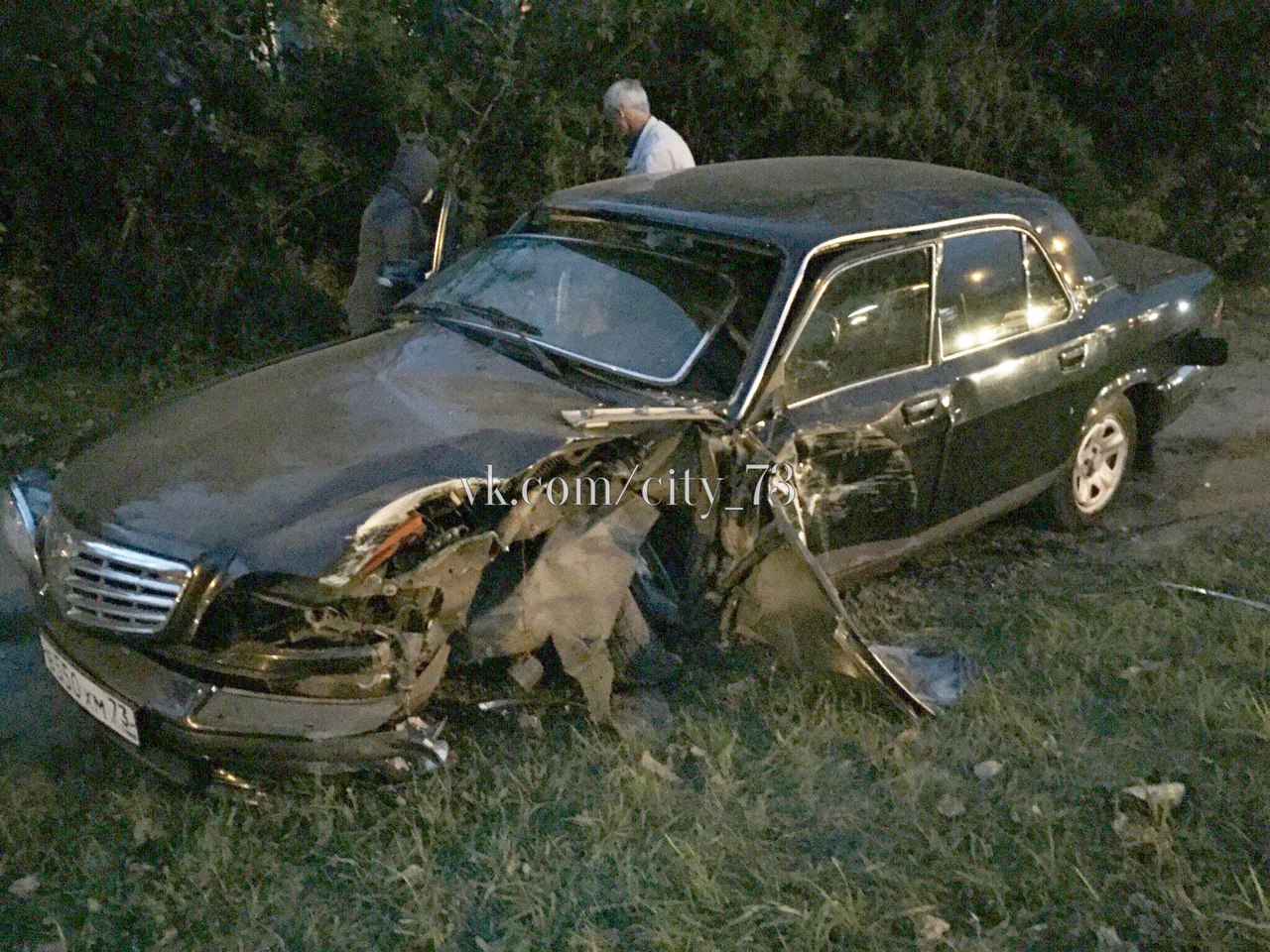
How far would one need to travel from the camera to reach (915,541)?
415 cm

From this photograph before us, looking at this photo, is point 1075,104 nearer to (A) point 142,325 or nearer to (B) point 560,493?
(A) point 142,325

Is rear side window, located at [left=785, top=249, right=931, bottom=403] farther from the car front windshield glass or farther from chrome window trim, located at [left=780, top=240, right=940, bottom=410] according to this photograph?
the car front windshield glass

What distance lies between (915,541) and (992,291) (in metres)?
0.99

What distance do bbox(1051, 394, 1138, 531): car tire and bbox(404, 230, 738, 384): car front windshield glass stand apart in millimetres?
1951

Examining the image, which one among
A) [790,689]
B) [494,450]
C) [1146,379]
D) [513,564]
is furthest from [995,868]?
[1146,379]

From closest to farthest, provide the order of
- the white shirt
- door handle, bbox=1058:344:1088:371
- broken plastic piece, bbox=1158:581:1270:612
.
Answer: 1. broken plastic piece, bbox=1158:581:1270:612
2. door handle, bbox=1058:344:1088:371
3. the white shirt

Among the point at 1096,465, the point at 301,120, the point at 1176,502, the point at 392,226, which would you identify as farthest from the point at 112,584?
the point at 301,120

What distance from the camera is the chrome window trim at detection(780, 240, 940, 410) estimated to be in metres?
3.64

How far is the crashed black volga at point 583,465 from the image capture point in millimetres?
2842

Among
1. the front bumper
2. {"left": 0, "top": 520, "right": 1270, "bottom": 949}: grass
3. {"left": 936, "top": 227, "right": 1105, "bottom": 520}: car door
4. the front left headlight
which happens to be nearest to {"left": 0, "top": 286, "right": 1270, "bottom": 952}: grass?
{"left": 0, "top": 520, "right": 1270, "bottom": 949}: grass

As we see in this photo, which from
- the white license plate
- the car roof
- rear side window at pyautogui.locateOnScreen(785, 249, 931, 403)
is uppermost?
the car roof

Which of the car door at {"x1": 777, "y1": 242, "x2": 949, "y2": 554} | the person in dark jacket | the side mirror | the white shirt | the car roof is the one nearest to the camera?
the car door at {"x1": 777, "y1": 242, "x2": 949, "y2": 554}

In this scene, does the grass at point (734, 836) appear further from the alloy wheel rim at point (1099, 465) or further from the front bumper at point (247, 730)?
the alloy wheel rim at point (1099, 465)

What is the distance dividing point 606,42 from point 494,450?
524 centimetres
